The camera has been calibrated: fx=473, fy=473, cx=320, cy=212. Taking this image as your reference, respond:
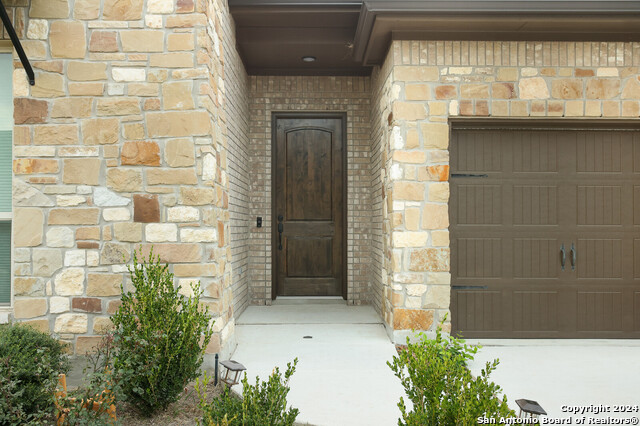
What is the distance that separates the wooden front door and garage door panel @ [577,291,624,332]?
2.80m

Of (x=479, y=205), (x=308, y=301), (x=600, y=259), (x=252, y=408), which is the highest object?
(x=479, y=205)

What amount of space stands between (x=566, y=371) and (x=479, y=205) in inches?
65.4

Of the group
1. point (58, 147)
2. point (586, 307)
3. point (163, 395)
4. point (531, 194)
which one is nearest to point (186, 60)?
point (58, 147)

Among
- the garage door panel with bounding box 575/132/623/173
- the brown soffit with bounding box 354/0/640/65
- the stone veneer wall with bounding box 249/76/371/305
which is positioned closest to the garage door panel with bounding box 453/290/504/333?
the garage door panel with bounding box 575/132/623/173

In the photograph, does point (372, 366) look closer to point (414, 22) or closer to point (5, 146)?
point (414, 22)

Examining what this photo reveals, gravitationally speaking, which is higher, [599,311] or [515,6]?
[515,6]

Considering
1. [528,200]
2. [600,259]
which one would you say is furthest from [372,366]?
[600,259]

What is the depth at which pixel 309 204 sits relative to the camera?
631 cm

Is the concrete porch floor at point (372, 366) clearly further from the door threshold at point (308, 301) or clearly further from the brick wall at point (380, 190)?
the door threshold at point (308, 301)

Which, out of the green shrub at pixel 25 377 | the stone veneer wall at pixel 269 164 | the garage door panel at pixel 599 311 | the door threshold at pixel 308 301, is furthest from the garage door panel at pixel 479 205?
the green shrub at pixel 25 377

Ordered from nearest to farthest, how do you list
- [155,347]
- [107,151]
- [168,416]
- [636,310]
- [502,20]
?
[155,347] → [168,416] → [107,151] → [502,20] → [636,310]

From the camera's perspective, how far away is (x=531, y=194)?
15.3 ft

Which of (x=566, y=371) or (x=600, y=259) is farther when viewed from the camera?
(x=600, y=259)

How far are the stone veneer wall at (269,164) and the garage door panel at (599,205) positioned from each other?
8.11ft
